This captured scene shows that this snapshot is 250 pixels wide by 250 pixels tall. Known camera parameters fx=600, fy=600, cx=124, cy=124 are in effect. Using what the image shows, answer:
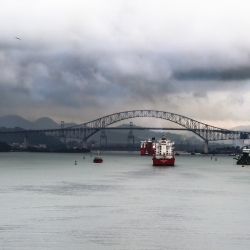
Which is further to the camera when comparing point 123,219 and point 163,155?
point 163,155

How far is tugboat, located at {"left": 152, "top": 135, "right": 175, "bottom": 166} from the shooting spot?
407ft

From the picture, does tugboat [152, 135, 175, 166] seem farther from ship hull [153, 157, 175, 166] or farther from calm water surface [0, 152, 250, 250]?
calm water surface [0, 152, 250, 250]

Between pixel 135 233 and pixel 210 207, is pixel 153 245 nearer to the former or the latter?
pixel 135 233

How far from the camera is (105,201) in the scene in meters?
47.3

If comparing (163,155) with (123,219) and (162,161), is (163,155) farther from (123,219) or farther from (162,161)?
(123,219)

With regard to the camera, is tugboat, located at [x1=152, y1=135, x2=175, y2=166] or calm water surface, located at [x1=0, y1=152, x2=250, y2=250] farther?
tugboat, located at [x1=152, y1=135, x2=175, y2=166]

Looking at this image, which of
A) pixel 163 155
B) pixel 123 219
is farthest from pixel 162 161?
pixel 123 219

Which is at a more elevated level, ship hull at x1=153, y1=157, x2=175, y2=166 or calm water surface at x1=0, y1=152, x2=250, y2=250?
ship hull at x1=153, y1=157, x2=175, y2=166

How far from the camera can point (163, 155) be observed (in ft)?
417

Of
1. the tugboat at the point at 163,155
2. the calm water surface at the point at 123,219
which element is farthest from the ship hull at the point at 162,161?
the calm water surface at the point at 123,219

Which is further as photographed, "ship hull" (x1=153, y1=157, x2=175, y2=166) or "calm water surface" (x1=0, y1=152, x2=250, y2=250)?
"ship hull" (x1=153, y1=157, x2=175, y2=166)

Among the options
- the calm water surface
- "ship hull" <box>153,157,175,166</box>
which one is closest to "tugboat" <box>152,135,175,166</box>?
"ship hull" <box>153,157,175,166</box>

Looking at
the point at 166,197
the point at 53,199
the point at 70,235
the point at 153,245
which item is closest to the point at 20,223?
the point at 70,235

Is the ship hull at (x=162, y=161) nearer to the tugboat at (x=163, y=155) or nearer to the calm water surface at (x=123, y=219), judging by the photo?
the tugboat at (x=163, y=155)
